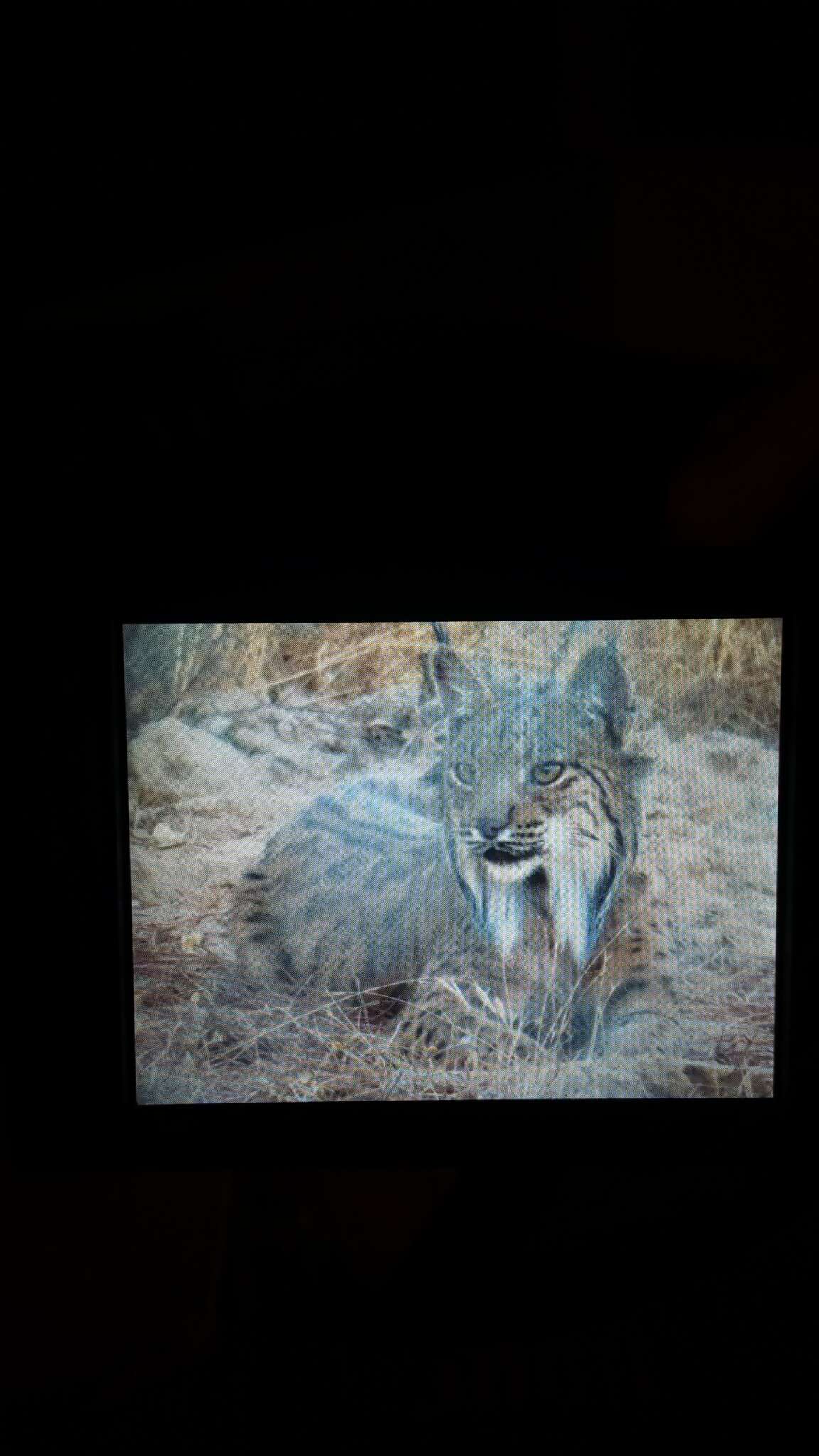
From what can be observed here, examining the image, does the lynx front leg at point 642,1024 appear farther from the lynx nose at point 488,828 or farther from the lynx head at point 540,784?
the lynx nose at point 488,828

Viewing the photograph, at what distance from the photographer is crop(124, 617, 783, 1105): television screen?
1.38 meters

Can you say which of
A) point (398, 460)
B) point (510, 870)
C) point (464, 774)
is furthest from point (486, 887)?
point (398, 460)

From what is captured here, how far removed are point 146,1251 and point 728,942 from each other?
1096 millimetres

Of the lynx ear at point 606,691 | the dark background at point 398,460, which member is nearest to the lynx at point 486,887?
the lynx ear at point 606,691

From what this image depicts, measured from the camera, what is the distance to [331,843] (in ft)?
4.56

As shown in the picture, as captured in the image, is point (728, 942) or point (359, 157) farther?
point (728, 942)

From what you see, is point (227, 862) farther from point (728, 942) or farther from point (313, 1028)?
point (728, 942)

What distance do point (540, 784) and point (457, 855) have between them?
0.18 meters

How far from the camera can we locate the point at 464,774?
1.38 meters

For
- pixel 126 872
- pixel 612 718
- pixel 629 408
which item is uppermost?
pixel 629 408

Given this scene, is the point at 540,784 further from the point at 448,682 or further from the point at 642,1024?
the point at 642,1024

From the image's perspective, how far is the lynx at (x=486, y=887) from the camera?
138cm

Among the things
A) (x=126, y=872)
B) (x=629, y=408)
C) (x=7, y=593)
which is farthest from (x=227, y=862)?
(x=629, y=408)

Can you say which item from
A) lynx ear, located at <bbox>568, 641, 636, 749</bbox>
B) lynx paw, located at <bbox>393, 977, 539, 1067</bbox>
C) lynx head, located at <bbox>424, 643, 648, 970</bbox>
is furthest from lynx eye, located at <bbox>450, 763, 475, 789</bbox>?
lynx paw, located at <bbox>393, 977, 539, 1067</bbox>
